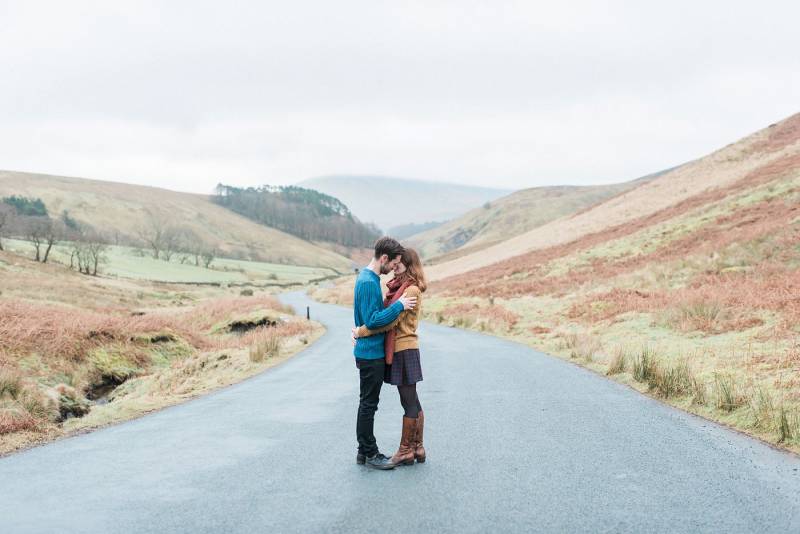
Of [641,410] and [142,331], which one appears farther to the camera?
[142,331]

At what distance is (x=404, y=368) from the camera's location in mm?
6520

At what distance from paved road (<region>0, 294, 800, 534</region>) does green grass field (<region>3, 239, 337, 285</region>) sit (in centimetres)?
7175

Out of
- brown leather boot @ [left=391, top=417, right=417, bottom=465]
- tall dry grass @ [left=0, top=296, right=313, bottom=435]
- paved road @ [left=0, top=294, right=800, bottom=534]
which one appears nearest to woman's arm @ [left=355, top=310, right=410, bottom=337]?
brown leather boot @ [left=391, top=417, right=417, bottom=465]

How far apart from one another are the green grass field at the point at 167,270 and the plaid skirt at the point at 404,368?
243 feet

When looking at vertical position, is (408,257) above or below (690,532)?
above

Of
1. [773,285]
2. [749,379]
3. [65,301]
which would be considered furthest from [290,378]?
[65,301]

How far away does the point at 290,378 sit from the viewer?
13.8 m

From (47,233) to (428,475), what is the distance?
76.9m

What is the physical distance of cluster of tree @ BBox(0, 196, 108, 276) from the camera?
6906 centimetres

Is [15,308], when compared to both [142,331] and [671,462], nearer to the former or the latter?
[142,331]

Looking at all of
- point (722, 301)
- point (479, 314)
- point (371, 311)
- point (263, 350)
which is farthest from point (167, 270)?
point (371, 311)

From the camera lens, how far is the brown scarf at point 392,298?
6480 mm

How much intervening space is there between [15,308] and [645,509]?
18257 mm

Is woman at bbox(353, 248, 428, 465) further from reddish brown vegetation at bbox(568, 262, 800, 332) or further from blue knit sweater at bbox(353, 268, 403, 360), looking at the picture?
reddish brown vegetation at bbox(568, 262, 800, 332)
